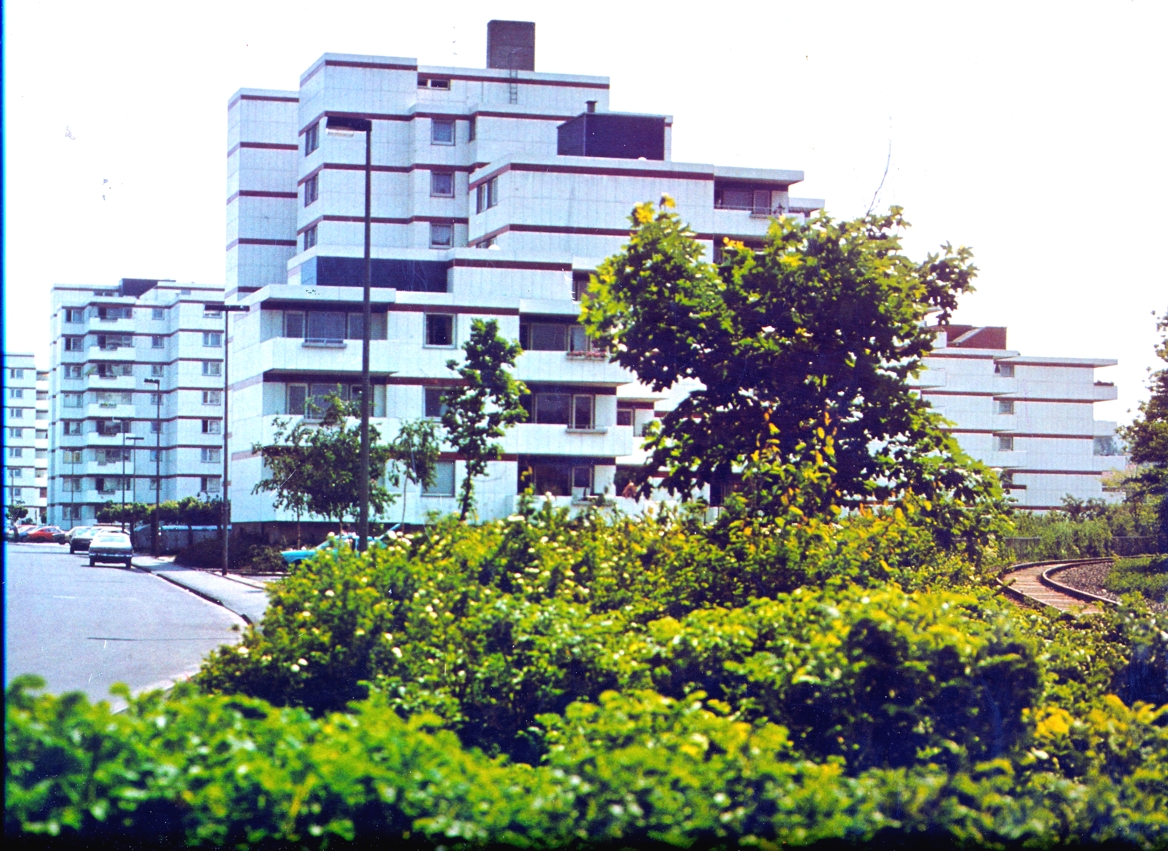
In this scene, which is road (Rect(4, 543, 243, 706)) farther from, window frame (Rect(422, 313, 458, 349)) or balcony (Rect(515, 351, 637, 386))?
window frame (Rect(422, 313, 458, 349))

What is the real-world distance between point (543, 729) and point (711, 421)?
4.81 meters

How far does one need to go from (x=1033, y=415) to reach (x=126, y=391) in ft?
261

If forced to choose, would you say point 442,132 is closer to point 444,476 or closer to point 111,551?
point 111,551

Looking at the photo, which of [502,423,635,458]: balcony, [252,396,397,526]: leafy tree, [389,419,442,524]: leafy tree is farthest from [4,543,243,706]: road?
[502,423,635,458]: balcony

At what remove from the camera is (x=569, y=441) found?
163 ft

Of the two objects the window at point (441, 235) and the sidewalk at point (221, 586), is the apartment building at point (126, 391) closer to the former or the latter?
the window at point (441, 235)

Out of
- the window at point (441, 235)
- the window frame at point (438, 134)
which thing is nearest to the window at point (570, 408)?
the window at point (441, 235)

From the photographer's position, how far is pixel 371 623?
7543mm

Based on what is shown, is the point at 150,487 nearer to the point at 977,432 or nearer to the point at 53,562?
the point at 53,562

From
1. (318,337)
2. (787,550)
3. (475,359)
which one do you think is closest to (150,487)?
(318,337)

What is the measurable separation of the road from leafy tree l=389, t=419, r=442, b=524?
5.20 meters

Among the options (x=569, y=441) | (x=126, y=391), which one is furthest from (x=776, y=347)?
(x=126, y=391)

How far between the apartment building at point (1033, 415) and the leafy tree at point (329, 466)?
65.9 m

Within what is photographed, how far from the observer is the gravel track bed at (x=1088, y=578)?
2981cm
